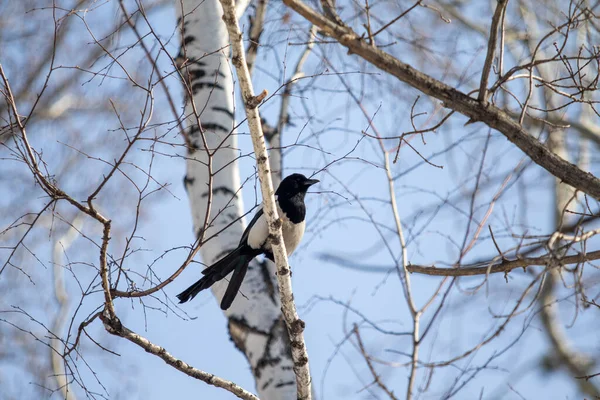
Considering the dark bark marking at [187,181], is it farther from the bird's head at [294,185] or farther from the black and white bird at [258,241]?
the bird's head at [294,185]

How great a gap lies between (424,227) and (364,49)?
2000 millimetres

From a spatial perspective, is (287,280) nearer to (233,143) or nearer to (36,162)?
(36,162)

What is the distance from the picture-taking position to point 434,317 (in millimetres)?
3488

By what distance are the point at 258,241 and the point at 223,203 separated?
386 millimetres

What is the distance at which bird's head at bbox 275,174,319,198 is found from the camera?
→ 12.9ft

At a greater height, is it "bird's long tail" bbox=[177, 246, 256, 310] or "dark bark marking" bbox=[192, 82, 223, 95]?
"dark bark marking" bbox=[192, 82, 223, 95]

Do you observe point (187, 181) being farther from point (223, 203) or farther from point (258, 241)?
point (258, 241)

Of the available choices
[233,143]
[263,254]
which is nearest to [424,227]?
[263,254]

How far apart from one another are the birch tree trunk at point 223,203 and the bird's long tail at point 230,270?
17cm

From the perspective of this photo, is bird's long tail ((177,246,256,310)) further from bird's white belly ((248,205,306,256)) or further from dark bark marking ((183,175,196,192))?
dark bark marking ((183,175,196,192))

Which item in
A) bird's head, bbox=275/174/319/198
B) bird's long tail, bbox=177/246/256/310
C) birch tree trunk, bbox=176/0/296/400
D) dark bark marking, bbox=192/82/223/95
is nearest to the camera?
bird's long tail, bbox=177/246/256/310

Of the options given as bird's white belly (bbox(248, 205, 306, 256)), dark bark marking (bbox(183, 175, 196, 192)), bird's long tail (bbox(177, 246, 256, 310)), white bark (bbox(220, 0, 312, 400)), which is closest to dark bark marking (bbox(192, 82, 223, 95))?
dark bark marking (bbox(183, 175, 196, 192))

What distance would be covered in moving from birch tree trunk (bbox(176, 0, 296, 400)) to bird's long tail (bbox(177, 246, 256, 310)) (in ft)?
0.54

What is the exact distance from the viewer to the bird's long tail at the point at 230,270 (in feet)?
10.6
